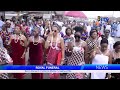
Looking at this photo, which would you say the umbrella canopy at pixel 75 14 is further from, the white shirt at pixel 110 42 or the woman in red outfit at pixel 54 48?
the white shirt at pixel 110 42

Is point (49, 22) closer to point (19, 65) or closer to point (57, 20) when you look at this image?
point (57, 20)

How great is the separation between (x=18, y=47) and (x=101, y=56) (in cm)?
118

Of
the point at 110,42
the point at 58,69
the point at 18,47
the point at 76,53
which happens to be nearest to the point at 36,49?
the point at 18,47

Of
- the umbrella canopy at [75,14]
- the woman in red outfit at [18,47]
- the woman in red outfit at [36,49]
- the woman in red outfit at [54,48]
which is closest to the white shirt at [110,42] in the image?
the umbrella canopy at [75,14]

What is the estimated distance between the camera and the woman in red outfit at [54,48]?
399 centimetres

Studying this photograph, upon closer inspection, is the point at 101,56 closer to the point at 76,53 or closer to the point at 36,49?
the point at 76,53

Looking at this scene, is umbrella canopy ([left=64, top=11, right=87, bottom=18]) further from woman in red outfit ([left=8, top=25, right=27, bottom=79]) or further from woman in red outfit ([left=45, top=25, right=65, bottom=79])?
woman in red outfit ([left=8, top=25, right=27, bottom=79])

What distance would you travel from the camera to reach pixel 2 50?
13.1 feet

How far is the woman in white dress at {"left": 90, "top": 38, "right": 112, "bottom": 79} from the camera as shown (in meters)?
4.00

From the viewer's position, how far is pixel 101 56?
402 cm
